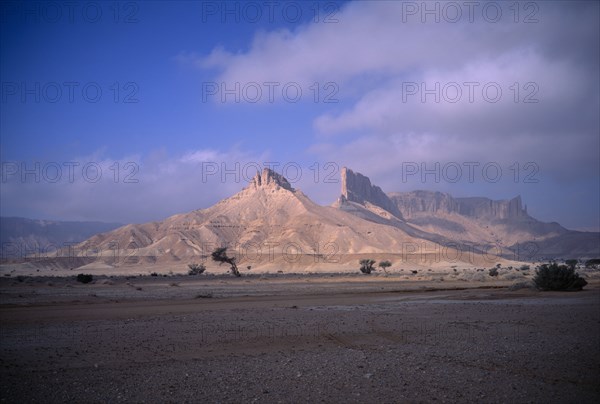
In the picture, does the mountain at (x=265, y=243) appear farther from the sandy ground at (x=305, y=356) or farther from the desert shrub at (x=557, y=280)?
the sandy ground at (x=305, y=356)

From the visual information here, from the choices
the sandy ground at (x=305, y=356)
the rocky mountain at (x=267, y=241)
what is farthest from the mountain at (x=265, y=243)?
the sandy ground at (x=305, y=356)

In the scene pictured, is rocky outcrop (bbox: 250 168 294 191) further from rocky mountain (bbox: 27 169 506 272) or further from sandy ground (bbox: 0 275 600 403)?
sandy ground (bbox: 0 275 600 403)

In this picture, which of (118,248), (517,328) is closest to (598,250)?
(118,248)

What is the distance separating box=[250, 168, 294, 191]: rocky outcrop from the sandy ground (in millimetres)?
158294

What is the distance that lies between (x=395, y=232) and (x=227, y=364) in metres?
138

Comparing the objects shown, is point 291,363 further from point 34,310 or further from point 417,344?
point 34,310

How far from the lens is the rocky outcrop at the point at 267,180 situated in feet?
585

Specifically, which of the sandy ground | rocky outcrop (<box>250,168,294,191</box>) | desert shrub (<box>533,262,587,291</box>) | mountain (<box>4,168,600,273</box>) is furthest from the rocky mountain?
the sandy ground

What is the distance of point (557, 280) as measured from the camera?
1214 inches

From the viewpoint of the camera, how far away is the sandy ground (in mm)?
8734

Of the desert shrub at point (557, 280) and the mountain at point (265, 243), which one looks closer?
the desert shrub at point (557, 280)

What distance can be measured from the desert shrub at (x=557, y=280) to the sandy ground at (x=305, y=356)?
1100cm

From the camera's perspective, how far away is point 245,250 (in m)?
128

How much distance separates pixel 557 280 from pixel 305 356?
25.0 meters
